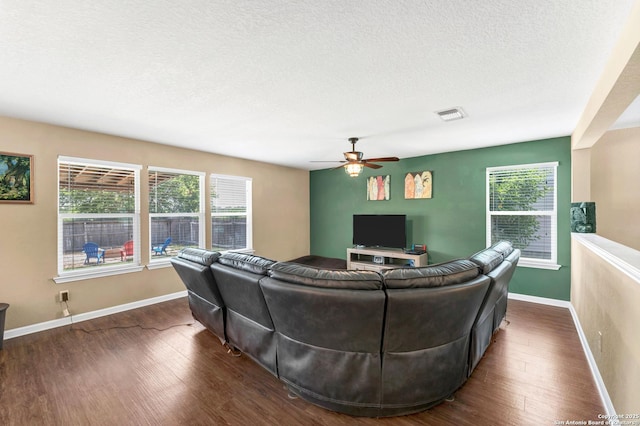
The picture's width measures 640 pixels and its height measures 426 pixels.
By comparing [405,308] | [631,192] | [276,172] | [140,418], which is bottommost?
[140,418]

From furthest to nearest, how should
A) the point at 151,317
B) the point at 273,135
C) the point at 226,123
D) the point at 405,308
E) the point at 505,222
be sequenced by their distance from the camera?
1. the point at 505,222
2. the point at 273,135
3. the point at 151,317
4. the point at 226,123
5. the point at 405,308

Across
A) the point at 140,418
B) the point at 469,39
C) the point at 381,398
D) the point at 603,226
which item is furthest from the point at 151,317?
the point at 603,226

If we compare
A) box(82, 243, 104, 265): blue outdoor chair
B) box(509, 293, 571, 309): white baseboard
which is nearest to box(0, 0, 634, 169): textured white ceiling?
box(82, 243, 104, 265): blue outdoor chair

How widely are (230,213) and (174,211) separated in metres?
1.07

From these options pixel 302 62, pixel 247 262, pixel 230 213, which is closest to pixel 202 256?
pixel 247 262

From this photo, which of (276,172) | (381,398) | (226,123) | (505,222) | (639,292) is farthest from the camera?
(276,172)

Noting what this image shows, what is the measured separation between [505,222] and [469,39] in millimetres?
3637

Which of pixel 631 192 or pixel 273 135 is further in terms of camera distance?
pixel 273 135

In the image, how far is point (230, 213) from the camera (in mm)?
5469

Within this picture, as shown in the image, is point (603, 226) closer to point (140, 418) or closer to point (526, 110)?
point (526, 110)

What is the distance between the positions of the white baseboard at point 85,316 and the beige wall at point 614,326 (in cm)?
500

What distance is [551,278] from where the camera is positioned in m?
4.12

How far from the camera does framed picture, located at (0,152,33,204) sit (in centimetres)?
314

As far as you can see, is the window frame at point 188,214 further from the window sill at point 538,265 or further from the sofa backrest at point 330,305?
the window sill at point 538,265
